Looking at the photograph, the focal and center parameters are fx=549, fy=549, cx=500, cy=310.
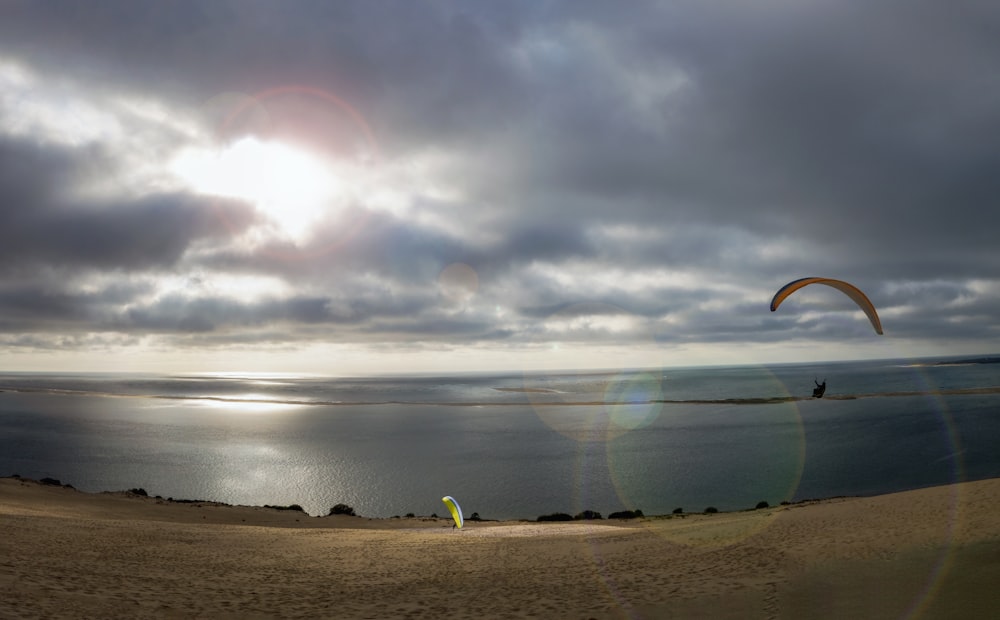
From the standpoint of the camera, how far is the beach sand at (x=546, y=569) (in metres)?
12.2

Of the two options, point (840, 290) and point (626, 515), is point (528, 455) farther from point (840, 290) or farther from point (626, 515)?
point (840, 290)

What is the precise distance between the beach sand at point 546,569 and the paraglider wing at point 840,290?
789 cm

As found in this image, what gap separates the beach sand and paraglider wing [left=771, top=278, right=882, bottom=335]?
7894mm

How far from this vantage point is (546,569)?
55.7 ft

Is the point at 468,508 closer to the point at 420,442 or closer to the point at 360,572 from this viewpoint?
the point at 360,572

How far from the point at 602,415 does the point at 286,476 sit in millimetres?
72229

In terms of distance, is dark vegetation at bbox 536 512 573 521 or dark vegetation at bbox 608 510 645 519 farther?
dark vegetation at bbox 536 512 573 521

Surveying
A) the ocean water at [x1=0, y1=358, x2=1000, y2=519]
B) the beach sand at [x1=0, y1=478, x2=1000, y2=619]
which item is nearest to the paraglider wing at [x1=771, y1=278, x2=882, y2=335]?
the beach sand at [x1=0, y1=478, x2=1000, y2=619]

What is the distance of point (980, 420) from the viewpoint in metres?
83.5

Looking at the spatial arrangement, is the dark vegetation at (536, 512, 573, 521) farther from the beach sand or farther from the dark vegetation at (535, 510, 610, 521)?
the beach sand

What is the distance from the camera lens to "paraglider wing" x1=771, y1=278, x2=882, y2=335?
25.2 m

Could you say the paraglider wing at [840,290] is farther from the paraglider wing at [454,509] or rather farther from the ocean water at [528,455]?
the ocean water at [528,455]

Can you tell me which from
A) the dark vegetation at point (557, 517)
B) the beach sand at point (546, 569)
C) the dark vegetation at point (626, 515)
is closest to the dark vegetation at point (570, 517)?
the dark vegetation at point (557, 517)

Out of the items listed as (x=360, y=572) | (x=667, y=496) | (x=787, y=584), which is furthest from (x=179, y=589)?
(x=667, y=496)
